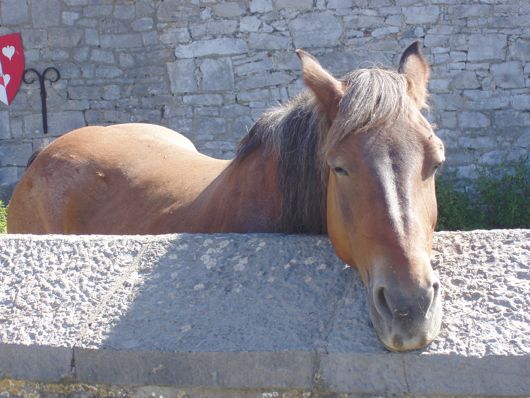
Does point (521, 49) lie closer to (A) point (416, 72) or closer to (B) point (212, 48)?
(B) point (212, 48)

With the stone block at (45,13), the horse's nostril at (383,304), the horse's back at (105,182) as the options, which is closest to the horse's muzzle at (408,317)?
the horse's nostril at (383,304)

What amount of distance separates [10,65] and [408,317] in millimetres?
8640

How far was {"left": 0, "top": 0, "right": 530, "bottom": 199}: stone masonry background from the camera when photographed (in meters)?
8.71

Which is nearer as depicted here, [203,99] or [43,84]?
[203,99]

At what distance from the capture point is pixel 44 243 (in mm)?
2717

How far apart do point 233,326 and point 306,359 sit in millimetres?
266

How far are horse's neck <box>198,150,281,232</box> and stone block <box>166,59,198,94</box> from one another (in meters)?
5.64

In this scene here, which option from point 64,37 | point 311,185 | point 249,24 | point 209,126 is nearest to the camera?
point 311,185

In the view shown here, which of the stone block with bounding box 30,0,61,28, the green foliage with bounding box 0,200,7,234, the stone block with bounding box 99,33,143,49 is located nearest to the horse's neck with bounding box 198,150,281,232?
the green foliage with bounding box 0,200,7,234

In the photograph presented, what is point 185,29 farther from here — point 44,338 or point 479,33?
point 44,338

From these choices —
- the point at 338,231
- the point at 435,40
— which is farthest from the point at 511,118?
the point at 338,231

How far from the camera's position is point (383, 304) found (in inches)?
82.7

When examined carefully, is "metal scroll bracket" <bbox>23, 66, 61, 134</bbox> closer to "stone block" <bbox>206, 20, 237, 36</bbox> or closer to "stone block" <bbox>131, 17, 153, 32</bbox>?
"stone block" <bbox>131, 17, 153, 32</bbox>

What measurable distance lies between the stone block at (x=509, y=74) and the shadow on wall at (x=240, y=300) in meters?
6.78
